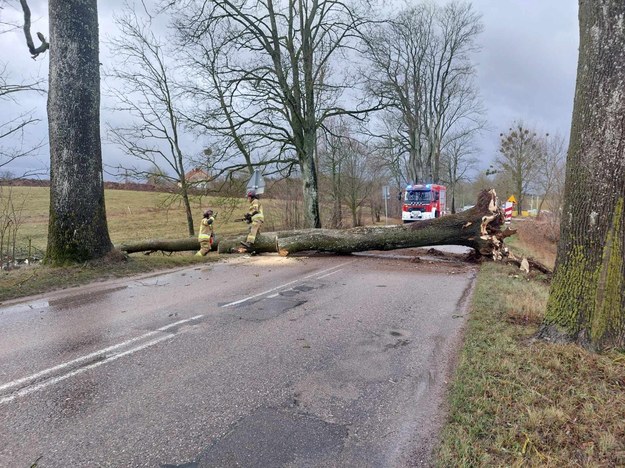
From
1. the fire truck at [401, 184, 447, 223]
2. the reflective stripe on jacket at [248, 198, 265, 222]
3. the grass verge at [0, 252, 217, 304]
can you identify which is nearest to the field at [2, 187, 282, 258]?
the grass verge at [0, 252, 217, 304]

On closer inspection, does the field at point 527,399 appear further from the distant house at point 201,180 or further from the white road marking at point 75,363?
the distant house at point 201,180

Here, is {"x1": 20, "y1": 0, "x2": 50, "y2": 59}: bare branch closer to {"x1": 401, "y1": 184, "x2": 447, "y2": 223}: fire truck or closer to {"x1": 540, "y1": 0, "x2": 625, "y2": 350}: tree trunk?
{"x1": 540, "y1": 0, "x2": 625, "y2": 350}: tree trunk

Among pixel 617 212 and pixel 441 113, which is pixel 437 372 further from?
pixel 441 113

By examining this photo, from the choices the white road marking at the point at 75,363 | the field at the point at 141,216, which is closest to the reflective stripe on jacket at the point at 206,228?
the field at the point at 141,216

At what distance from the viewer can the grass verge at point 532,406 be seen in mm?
2486

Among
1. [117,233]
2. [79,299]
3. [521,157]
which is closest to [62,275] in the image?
[79,299]

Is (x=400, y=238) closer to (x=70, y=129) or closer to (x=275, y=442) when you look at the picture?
(x=70, y=129)

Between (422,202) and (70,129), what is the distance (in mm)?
24208

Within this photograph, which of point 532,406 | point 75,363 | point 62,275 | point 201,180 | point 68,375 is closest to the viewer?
point 532,406

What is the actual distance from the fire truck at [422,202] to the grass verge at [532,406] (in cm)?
2488

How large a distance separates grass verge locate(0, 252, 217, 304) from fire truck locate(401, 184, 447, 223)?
22.2m

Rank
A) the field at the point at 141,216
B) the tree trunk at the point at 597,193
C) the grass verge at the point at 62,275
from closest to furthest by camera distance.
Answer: the tree trunk at the point at 597,193 < the grass verge at the point at 62,275 < the field at the point at 141,216

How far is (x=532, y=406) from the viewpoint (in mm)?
2973

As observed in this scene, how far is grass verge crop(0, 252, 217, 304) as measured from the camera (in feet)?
23.2
